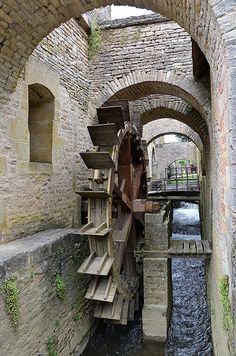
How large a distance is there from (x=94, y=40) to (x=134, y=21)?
3.07 feet

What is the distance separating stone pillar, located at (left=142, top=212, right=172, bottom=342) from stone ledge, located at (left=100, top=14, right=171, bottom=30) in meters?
3.89

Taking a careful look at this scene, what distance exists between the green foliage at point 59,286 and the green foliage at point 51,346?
523mm

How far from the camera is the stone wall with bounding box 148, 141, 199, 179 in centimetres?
2278

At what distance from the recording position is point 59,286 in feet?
13.2

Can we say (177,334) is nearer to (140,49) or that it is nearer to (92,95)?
(92,95)

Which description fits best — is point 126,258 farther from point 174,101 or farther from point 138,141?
point 174,101

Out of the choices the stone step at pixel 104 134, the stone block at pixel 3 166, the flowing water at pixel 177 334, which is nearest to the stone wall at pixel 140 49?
the stone step at pixel 104 134

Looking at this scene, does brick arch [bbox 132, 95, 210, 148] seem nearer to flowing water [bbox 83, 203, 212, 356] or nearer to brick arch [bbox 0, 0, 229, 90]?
flowing water [bbox 83, 203, 212, 356]

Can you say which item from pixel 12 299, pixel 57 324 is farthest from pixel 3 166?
pixel 57 324

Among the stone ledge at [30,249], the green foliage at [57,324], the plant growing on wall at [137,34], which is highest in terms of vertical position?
the plant growing on wall at [137,34]

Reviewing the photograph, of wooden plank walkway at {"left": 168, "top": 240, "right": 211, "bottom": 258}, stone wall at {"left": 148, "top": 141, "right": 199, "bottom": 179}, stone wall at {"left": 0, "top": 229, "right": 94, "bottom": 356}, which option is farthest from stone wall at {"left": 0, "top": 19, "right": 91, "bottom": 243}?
stone wall at {"left": 148, "top": 141, "right": 199, "bottom": 179}

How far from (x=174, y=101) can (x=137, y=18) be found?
2227 mm

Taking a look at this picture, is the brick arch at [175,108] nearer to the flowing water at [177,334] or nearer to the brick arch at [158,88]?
the brick arch at [158,88]

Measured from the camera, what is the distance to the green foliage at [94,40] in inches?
253
